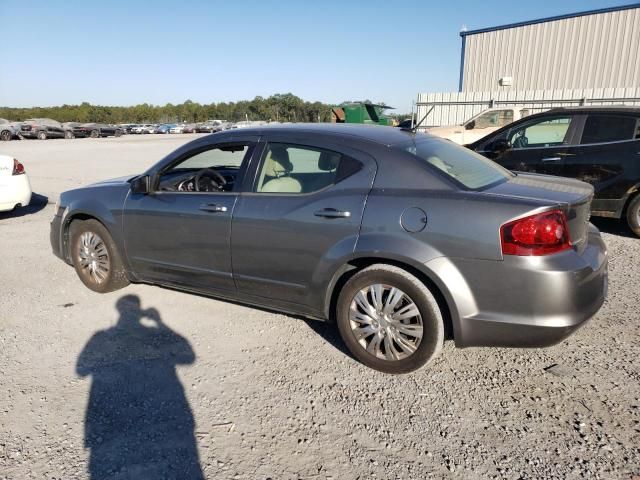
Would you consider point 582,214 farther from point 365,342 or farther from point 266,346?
point 266,346

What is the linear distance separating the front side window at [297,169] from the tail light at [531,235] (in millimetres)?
1187

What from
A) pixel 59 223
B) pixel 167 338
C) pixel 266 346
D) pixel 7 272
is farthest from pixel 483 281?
pixel 7 272

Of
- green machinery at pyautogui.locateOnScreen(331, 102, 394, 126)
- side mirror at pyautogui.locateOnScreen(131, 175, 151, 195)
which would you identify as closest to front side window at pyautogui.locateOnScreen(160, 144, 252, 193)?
side mirror at pyautogui.locateOnScreen(131, 175, 151, 195)

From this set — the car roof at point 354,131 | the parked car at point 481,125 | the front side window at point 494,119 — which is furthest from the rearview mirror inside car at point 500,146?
the front side window at point 494,119

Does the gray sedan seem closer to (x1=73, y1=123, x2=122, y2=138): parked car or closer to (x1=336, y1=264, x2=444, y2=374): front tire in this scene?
(x1=336, y1=264, x2=444, y2=374): front tire

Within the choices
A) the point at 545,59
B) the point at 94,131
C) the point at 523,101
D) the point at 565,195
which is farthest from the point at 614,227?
the point at 94,131

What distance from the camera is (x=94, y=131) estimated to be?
4300 cm

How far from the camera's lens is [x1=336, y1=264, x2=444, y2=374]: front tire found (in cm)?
290

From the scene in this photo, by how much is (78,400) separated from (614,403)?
10.5 ft

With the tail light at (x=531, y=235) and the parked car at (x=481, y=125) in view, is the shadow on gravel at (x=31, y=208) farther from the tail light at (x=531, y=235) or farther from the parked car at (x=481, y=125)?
the parked car at (x=481, y=125)

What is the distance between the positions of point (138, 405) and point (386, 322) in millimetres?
1600

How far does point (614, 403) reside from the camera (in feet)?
8.93

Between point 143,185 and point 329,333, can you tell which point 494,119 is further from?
point 143,185

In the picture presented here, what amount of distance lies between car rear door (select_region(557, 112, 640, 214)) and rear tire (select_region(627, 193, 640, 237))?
0.12 meters
